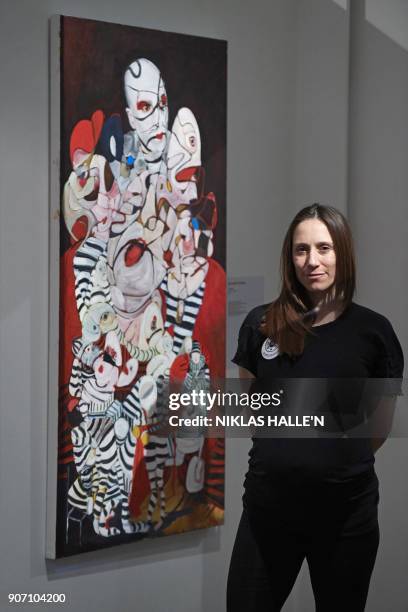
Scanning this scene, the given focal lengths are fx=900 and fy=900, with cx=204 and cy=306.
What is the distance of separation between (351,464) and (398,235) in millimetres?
1195

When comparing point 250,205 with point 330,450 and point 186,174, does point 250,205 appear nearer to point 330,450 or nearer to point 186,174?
point 186,174

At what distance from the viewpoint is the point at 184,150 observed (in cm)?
337

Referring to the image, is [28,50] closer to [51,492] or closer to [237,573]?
[51,492]

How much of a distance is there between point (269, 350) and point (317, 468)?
1.26 feet

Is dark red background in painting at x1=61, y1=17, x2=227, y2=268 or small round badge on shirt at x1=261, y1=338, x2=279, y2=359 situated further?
dark red background in painting at x1=61, y1=17, x2=227, y2=268

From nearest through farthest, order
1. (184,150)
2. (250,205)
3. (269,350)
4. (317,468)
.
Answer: (317,468) → (269,350) → (184,150) → (250,205)

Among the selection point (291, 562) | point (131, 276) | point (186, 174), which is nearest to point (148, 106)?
point (186, 174)

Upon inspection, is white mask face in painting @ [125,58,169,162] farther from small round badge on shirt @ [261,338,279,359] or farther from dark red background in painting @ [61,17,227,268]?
small round badge on shirt @ [261,338,279,359]

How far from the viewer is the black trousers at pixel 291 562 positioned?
2.63 meters

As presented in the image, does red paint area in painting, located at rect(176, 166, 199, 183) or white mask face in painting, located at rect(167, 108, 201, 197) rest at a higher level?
white mask face in painting, located at rect(167, 108, 201, 197)

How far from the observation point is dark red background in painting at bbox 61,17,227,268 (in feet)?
10.2

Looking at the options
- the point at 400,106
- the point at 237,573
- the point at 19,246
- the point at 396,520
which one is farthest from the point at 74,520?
the point at 400,106

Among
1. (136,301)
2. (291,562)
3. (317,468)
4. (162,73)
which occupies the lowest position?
(291,562)

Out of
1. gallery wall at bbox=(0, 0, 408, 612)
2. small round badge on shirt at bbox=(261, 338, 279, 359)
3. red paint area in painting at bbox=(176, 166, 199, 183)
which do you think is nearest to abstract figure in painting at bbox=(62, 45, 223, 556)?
red paint area in painting at bbox=(176, 166, 199, 183)
